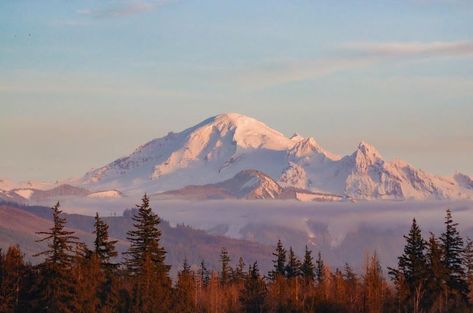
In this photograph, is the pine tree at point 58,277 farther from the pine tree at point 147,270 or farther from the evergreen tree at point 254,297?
the evergreen tree at point 254,297

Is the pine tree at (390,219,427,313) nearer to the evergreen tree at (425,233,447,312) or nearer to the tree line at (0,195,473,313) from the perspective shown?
the tree line at (0,195,473,313)

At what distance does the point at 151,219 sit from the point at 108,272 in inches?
248

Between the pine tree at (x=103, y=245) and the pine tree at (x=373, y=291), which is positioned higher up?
the pine tree at (x=103, y=245)

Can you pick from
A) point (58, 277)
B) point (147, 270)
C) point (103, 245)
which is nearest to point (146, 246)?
point (147, 270)

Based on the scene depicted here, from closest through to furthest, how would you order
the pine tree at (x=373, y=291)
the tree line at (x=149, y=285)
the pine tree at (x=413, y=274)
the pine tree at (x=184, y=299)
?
the tree line at (x=149, y=285) → the pine tree at (x=373, y=291) → the pine tree at (x=184, y=299) → the pine tree at (x=413, y=274)

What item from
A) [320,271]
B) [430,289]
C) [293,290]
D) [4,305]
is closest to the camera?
[4,305]

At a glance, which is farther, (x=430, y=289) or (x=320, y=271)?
(x=320, y=271)

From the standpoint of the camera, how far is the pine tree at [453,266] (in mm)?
132500

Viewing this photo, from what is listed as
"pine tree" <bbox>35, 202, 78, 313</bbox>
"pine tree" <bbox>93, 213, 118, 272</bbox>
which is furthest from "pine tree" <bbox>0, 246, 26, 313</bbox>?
"pine tree" <bbox>93, 213, 118, 272</bbox>

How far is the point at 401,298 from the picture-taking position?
128125 millimetres

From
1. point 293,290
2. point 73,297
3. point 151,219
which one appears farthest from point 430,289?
point 73,297

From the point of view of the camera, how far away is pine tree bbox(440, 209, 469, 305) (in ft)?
435

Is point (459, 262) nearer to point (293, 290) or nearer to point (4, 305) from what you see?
point (293, 290)

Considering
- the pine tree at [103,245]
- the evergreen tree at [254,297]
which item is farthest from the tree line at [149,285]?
the evergreen tree at [254,297]
